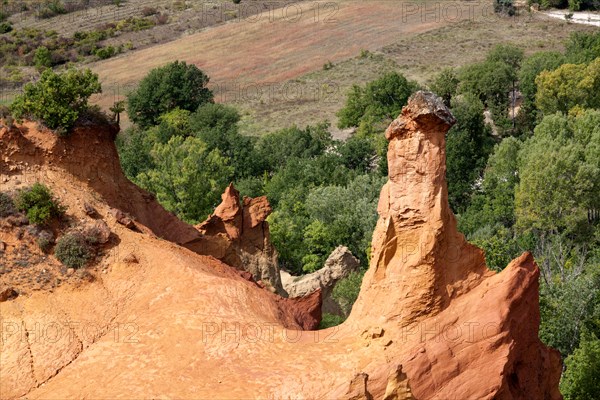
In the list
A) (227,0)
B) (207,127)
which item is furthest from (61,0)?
(207,127)

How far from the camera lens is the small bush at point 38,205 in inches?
1282

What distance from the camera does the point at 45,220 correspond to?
107 ft

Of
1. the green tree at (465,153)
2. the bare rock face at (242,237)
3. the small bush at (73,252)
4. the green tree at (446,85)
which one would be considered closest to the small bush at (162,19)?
the green tree at (446,85)

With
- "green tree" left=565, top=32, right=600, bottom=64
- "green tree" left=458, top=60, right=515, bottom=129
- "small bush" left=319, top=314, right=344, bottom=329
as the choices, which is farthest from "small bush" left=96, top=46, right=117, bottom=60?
"small bush" left=319, top=314, right=344, bottom=329

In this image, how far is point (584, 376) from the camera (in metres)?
41.2

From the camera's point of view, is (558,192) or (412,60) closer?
(558,192)

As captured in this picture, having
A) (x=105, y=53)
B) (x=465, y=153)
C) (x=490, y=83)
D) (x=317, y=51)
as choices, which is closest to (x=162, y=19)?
(x=105, y=53)

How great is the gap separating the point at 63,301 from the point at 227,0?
144 metres

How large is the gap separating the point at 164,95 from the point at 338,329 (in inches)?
3495

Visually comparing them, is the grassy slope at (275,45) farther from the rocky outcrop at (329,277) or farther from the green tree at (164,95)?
the rocky outcrop at (329,277)

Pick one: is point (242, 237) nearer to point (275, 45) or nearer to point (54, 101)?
point (54, 101)

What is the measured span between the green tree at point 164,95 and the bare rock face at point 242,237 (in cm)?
7112

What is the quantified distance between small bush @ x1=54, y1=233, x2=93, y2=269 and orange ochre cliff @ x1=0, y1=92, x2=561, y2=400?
→ 0.58 m

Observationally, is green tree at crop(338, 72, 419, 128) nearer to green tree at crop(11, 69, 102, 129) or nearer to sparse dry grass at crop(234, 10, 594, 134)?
sparse dry grass at crop(234, 10, 594, 134)
